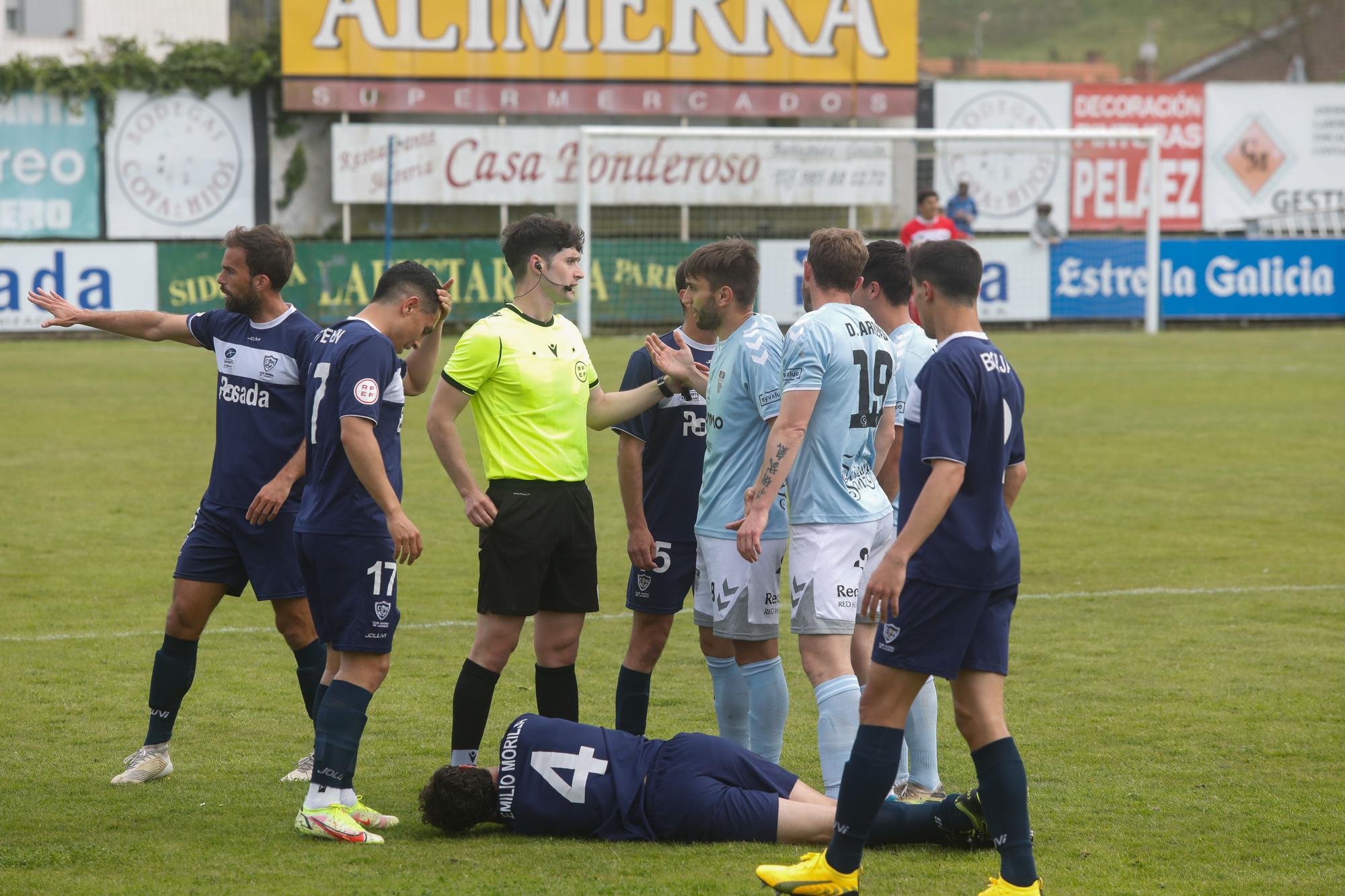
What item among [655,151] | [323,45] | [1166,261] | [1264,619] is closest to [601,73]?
[655,151]

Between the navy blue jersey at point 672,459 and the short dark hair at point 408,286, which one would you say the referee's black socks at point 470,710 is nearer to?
the navy blue jersey at point 672,459

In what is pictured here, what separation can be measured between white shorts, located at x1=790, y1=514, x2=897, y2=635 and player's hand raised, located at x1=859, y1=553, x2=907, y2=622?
879 millimetres

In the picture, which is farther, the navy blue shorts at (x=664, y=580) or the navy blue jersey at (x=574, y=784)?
the navy blue shorts at (x=664, y=580)

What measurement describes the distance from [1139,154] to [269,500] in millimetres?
33965

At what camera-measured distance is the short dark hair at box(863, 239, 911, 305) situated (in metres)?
5.88

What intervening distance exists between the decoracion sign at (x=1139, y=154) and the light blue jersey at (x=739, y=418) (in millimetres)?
31945

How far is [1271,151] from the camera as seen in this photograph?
124 feet

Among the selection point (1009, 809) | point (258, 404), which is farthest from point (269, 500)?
point (1009, 809)

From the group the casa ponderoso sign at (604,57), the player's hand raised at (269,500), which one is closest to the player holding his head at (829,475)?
the player's hand raised at (269,500)

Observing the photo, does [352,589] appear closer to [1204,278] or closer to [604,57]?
[1204,278]

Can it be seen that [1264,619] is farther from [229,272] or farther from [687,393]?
[229,272]

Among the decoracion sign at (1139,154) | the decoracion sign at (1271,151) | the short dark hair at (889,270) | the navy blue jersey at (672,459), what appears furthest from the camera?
the decoracion sign at (1271,151)

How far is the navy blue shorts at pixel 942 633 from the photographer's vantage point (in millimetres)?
4488

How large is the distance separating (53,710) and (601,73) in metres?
28.2
